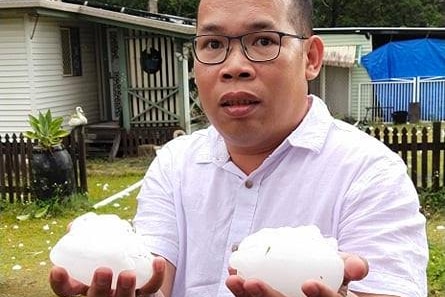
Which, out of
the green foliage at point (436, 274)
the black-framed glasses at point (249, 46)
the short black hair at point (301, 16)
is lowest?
the green foliage at point (436, 274)

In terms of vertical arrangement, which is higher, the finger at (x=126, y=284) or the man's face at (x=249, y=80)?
the man's face at (x=249, y=80)

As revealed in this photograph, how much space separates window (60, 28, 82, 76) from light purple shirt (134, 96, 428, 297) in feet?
50.6

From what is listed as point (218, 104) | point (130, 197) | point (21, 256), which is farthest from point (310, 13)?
point (130, 197)

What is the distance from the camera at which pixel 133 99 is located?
16.7 metres

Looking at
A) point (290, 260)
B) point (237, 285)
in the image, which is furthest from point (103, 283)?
point (290, 260)

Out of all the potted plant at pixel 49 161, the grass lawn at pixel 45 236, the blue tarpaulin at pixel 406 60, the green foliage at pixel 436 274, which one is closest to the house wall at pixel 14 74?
the grass lawn at pixel 45 236

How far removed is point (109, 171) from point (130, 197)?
2857 millimetres

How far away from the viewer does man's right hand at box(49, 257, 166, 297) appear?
150 cm

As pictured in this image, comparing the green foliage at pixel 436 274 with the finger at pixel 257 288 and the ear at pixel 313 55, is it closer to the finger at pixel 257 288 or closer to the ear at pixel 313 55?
the ear at pixel 313 55

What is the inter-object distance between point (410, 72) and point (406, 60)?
1.57ft

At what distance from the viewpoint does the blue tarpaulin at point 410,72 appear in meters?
23.3

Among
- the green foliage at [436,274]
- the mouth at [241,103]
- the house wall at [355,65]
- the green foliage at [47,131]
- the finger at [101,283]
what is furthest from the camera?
the house wall at [355,65]

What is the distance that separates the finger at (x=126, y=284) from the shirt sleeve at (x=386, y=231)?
536 millimetres

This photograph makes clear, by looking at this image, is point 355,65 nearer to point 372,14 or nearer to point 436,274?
point 372,14
